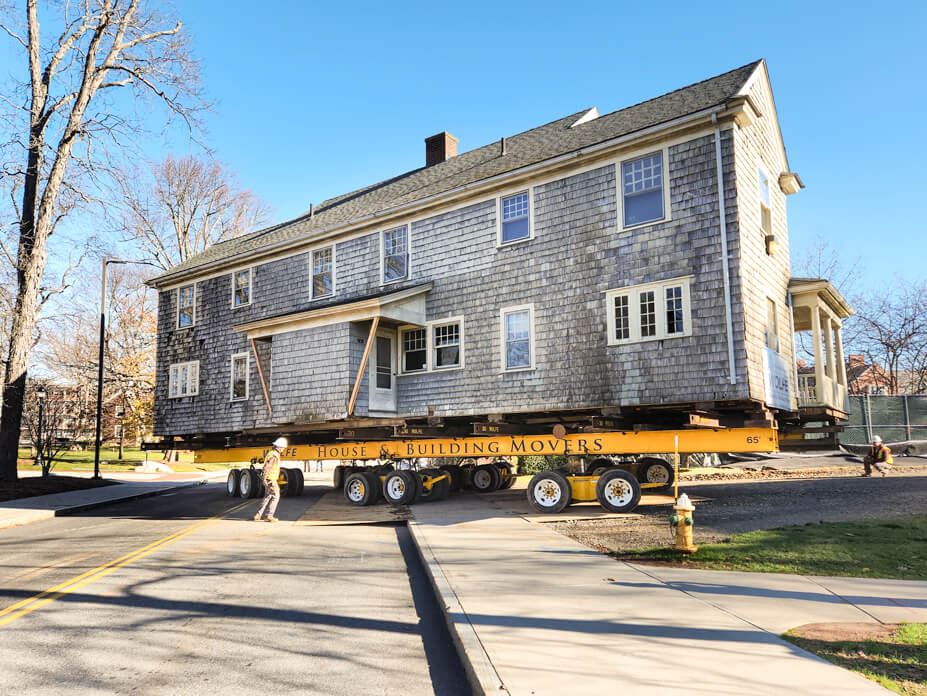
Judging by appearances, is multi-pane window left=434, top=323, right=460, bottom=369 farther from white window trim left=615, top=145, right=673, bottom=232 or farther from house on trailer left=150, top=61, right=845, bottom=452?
white window trim left=615, top=145, right=673, bottom=232

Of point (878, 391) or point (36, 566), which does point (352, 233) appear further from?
point (878, 391)

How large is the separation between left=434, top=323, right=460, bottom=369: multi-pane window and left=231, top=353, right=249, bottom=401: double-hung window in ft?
24.5

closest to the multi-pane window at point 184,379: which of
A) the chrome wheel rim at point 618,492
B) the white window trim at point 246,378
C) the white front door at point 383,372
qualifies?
the white window trim at point 246,378

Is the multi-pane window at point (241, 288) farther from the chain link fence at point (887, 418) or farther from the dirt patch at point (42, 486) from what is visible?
the chain link fence at point (887, 418)

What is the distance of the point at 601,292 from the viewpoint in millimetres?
14727

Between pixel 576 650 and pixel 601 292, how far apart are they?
10226 mm

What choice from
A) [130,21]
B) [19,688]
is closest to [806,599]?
[19,688]

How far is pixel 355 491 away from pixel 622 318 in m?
8.67

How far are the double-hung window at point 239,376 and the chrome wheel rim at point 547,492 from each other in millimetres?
11025

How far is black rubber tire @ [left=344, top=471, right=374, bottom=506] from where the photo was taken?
59.3 feet

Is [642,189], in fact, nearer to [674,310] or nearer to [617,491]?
[674,310]

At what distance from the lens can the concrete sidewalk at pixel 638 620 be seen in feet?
15.2

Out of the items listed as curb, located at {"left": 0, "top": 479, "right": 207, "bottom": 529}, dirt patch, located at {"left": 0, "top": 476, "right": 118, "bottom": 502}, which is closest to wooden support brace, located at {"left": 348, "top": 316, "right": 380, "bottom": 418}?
curb, located at {"left": 0, "top": 479, "right": 207, "bottom": 529}

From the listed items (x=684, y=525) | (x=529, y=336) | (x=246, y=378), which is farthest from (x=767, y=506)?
(x=246, y=378)
